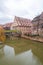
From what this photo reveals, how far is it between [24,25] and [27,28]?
2.02 metres

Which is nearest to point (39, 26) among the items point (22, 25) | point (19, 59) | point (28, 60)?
point (22, 25)

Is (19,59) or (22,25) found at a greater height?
(22,25)

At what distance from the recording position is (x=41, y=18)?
34.2 metres

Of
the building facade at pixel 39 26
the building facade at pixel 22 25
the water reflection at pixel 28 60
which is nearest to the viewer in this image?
the water reflection at pixel 28 60

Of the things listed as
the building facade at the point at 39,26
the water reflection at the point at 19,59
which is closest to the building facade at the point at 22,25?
the building facade at the point at 39,26

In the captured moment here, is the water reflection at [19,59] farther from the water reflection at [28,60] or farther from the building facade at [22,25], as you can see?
the building facade at [22,25]

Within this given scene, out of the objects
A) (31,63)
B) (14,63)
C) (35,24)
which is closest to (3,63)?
(14,63)

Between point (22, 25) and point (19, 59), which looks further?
point (22, 25)

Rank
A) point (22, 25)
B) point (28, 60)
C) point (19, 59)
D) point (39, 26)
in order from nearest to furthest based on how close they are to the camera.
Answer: point (28, 60), point (19, 59), point (39, 26), point (22, 25)

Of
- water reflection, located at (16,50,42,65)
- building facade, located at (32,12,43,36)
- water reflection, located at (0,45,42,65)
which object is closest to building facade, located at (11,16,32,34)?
building facade, located at (32,12,43,36)

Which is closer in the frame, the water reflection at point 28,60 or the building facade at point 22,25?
the water reflection at point 28,60

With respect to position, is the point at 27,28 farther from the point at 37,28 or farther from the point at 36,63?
the point at 36,63

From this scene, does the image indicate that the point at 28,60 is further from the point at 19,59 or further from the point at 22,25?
the point at 22,25

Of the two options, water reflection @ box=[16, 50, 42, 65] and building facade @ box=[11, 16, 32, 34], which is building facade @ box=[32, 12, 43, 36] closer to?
building facade @ box=[11, 16, 32, 34]
